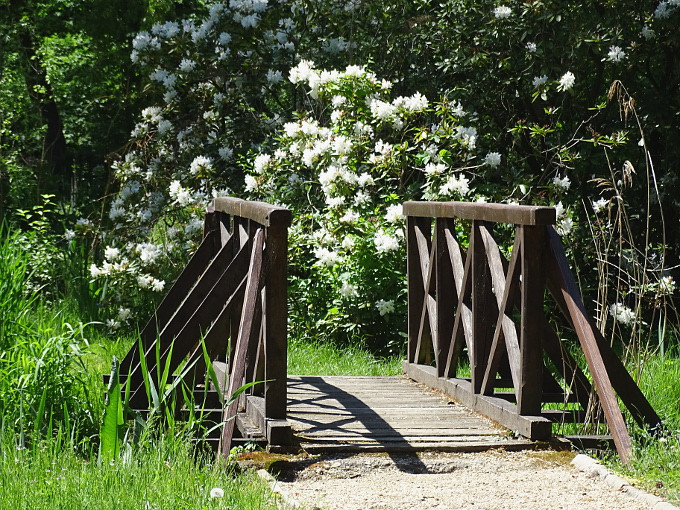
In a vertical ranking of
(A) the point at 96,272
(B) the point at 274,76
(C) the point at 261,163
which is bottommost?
(A) the point at 96,272

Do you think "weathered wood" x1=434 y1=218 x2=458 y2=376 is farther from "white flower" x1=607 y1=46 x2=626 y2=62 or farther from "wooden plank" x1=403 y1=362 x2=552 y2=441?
"white flower" x1=607 y1=46 x2=626 y2=62

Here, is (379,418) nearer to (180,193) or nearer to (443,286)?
(443,286)

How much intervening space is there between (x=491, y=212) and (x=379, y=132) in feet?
14.0

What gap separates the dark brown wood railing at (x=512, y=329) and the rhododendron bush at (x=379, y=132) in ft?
6.30

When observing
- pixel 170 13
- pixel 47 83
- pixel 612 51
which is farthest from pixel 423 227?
pixel 47 83

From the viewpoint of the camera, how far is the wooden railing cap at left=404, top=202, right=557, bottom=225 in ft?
15.3

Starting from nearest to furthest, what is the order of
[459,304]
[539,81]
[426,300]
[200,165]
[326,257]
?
[459,304], [426,300], [326,257], [539,81], [200,165]

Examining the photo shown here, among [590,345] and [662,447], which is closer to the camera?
[662,447]

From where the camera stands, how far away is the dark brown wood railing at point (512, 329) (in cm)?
466

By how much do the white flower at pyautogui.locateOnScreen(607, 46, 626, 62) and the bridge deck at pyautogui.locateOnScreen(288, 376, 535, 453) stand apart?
13.1ft

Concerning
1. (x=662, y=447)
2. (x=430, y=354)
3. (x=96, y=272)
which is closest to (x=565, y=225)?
(x=430, y=354)

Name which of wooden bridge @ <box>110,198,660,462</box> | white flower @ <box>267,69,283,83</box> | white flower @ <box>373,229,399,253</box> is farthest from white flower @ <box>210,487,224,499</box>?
white flower @ <box>267,69,283,83</box>

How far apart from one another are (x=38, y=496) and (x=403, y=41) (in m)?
7.18

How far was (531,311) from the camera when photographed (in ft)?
15.5
